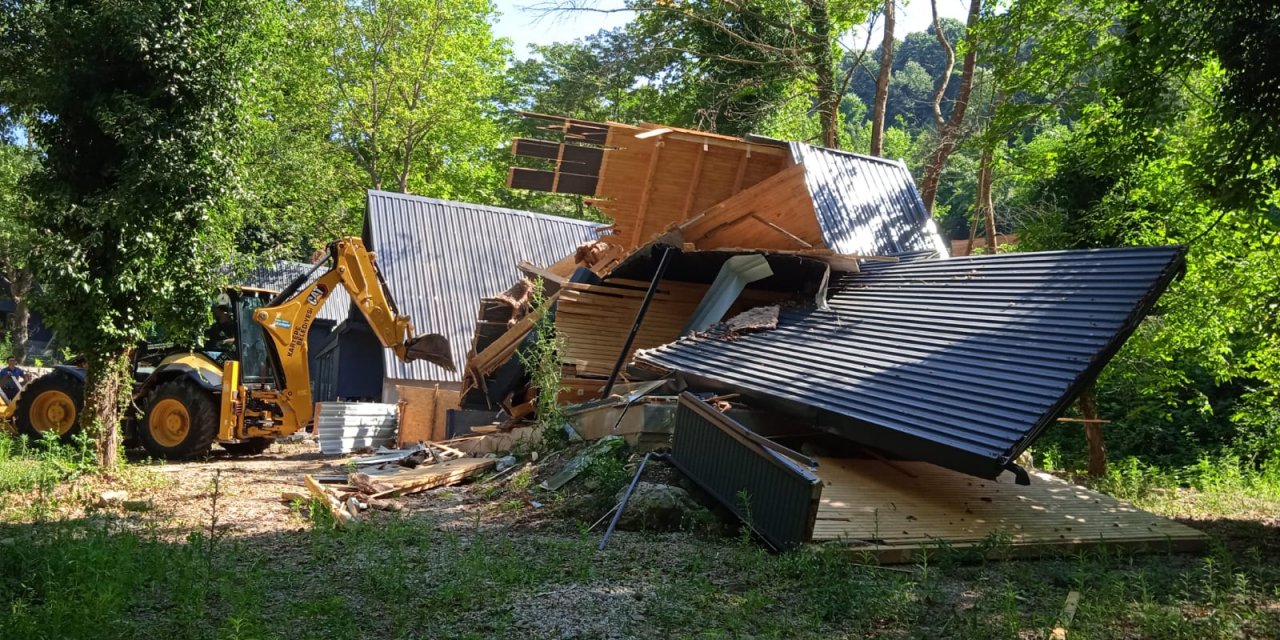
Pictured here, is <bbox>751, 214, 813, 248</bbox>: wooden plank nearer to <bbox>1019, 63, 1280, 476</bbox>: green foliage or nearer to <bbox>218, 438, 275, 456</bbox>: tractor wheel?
<bbox>1019, 63, 1280, 476</bbox>: green foliage

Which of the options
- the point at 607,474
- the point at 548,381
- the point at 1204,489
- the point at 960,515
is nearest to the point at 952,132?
the point at 1204,489

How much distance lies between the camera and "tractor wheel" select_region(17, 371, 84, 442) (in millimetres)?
15039

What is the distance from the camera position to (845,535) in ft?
25.5

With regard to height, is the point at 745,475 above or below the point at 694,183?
below

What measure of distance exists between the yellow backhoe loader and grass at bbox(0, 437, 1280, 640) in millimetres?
6443

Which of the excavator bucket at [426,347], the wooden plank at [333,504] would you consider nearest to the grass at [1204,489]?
the wooden plank at [333,504]

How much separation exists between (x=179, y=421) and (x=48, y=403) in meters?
2.42

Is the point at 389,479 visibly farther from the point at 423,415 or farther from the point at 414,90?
the point at 414,90

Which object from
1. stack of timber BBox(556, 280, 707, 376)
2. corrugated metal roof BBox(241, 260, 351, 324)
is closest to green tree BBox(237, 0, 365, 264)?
corrugated metal roof BBox(241, 260, 351, 324)

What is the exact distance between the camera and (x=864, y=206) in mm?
15031

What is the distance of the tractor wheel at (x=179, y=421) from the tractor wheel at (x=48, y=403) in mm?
1306

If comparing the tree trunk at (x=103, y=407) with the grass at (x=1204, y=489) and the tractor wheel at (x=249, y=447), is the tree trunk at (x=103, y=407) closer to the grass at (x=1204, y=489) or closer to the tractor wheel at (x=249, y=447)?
the tractor wheel at (x=249, y=447)

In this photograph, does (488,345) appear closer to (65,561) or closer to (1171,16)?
(65,561)

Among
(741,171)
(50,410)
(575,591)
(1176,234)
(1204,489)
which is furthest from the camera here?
(741,171)
